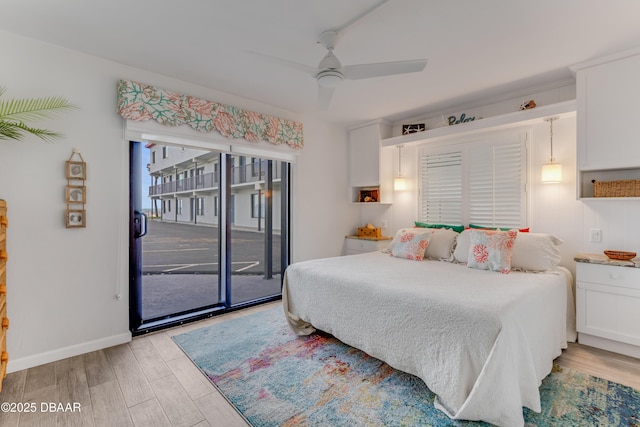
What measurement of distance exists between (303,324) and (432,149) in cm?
294

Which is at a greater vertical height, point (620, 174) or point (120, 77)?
point (120, 77)

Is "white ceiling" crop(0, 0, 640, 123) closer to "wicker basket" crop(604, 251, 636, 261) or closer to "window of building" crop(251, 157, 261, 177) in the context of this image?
"window of building" crop(251, 157, 261, 177)

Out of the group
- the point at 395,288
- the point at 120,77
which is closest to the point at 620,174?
the point at 395,288

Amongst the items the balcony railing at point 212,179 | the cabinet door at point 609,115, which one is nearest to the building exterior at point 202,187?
the balcony railing at point 212,179

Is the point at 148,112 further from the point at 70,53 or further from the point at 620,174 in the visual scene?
the point at 620,174

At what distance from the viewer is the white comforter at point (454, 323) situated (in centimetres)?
158

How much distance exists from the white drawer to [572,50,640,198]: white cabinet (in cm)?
71

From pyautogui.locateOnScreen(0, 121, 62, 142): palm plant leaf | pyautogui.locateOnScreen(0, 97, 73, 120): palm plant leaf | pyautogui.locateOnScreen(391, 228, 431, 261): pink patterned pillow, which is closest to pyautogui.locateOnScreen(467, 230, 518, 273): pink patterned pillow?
pyautogui.locateOnScreen(391, 228, 431, 261): pink patterned pillow

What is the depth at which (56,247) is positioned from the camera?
2463 millimetres

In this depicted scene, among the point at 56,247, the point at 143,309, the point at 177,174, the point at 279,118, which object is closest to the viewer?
the point at 56,247

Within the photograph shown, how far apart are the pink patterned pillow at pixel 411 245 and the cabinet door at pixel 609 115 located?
1570 millimetres

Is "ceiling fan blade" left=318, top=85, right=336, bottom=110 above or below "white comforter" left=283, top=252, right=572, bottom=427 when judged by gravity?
above

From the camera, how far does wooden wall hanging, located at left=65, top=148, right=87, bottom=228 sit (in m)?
2.50

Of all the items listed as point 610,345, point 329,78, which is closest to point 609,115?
point 610,345
